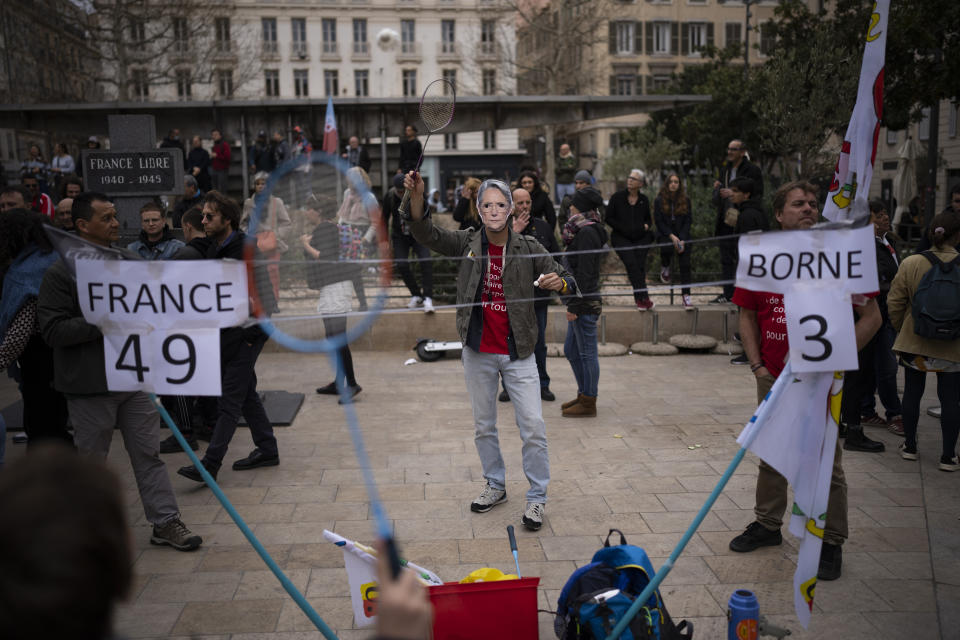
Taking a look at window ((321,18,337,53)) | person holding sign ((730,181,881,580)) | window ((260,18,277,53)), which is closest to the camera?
person holding sign ((730,181,881,580))

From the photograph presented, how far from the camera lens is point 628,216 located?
34.4 ft

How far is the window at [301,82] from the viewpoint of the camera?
5625 cm

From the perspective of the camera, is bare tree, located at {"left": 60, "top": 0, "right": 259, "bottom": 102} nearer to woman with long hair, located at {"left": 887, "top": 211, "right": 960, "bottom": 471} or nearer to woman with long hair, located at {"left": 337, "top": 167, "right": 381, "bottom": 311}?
woman with long hair, located at {"left": 337, "top": 167, "right": 381, "bottom": 311}

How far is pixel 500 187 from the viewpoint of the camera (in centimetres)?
498

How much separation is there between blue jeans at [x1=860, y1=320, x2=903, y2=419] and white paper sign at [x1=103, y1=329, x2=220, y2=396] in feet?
18.5

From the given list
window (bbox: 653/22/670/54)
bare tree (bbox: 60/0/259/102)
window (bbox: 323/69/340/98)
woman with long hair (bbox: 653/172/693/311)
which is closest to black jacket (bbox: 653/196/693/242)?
woman with long hair (bbox: 653/172/693/311)

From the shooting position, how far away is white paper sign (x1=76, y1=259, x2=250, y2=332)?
12.1 feet

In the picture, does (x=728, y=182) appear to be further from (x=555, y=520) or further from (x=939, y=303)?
(x=555, y=520)

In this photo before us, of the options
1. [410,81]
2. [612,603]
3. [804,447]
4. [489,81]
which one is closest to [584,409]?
[804,447]

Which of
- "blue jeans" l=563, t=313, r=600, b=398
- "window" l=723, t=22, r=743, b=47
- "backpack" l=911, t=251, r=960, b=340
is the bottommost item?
"blue jeans" l=563, t=313, r=600, b=398

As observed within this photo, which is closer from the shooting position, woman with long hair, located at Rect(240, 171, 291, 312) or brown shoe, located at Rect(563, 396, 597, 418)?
woman with long hair, located at Rect(240, 171, 291, 312)

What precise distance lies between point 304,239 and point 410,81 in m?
57.5

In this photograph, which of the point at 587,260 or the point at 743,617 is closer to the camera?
the point at 743,617

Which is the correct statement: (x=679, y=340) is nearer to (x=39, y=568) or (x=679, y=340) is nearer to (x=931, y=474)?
(x=931, y=474)
